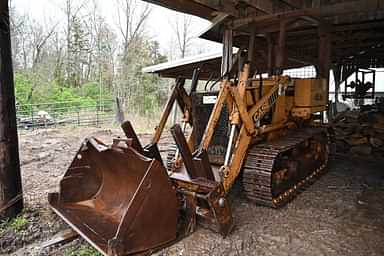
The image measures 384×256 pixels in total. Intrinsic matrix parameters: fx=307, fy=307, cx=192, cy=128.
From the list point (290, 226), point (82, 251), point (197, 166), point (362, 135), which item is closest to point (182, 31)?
point (362, 135)

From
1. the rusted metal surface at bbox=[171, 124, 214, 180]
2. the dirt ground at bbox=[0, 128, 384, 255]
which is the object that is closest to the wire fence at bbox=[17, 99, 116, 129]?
the dirt ground at bbox=[0, 128, 384, 255]

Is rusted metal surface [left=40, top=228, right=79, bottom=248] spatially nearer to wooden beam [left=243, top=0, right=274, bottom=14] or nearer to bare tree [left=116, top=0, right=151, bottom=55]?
wooden beam [left=243, top=0, right=274, bottom=14]

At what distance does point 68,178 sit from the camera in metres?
3.05

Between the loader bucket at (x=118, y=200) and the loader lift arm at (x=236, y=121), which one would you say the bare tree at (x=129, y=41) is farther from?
the loader bucket at (x=118, y=200)

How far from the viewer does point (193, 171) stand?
2.92 meters

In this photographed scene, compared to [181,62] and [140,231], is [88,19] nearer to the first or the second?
[181,62]

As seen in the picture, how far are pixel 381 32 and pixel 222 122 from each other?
16.6 ft

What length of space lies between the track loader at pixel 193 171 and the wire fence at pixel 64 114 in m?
8.89

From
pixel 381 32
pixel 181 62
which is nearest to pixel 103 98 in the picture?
pixel 181 62

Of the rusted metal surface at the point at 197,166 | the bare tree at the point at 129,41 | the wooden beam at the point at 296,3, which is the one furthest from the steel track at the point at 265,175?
the bare tree at the point at 129,41

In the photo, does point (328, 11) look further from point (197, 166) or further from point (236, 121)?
point (197, 166)

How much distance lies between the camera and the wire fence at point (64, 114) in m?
11.3

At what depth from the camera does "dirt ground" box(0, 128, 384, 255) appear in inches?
104

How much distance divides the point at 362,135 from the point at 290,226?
4.61 meters
